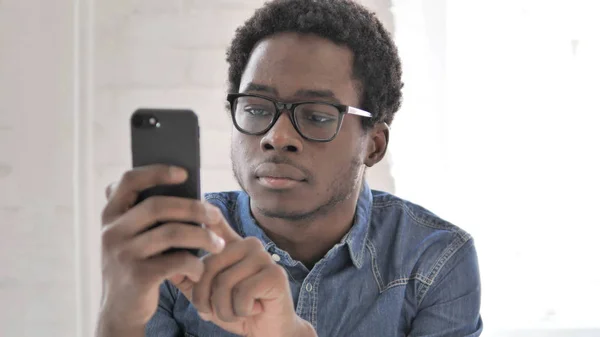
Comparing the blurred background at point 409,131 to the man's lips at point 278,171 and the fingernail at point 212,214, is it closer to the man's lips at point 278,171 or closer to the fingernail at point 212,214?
the man's lips at point 278,171

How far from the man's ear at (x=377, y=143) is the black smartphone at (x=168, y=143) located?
49 centimetres

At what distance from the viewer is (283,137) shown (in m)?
1.03

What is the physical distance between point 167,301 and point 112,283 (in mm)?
340

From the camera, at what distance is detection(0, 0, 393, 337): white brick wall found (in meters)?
1.44

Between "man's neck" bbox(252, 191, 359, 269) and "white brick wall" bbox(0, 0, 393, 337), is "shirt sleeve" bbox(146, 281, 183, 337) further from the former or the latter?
"white brick wall" bbox(0, 0, 393, 337)

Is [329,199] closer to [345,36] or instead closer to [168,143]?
[345,36]

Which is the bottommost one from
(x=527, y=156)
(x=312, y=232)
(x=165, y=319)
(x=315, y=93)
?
(x=165, y=319)

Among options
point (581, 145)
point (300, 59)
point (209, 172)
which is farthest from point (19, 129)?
point (581, 145)

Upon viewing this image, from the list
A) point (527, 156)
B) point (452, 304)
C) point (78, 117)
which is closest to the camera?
point (452, 304)

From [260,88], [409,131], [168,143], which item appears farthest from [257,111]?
[409,131]

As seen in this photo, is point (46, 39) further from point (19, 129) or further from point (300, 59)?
point (300, 59)

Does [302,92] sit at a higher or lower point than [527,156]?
higher

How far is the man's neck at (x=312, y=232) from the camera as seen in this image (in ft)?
3.78

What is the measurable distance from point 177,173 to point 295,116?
33 centimetres
